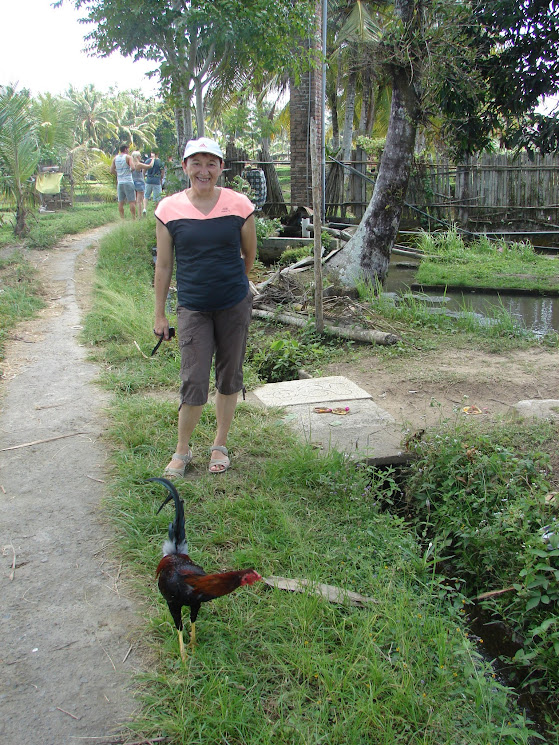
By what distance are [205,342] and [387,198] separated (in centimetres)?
569

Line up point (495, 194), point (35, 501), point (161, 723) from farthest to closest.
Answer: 1. point (495, 194)
2. point (35, 501)
3. point (161, 723)

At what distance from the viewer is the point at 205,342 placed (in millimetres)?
3531

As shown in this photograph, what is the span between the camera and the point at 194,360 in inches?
138

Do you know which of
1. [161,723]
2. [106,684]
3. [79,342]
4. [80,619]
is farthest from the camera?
[79,342]

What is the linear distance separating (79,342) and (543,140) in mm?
4903

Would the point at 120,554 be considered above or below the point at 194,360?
below

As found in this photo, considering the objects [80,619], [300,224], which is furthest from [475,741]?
[300,224]

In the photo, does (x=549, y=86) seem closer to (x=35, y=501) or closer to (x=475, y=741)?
(x=475, y=741)

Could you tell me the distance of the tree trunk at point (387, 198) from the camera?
8047 mm

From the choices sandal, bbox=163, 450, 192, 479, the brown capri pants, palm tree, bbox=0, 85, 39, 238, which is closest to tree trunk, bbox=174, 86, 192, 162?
Result: palm tree, bbox=0, 85, 39, 238

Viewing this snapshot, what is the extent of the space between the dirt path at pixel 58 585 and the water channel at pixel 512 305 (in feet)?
16.5

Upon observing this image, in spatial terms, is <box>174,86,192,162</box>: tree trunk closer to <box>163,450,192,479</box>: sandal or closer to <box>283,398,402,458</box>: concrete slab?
<box>283,398,402,458</box>: concrete slab

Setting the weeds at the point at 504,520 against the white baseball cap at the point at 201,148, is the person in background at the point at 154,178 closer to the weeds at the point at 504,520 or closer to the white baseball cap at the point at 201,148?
the white baseball cap at the point at 201,148

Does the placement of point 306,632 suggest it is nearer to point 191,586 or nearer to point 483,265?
point 191,586
